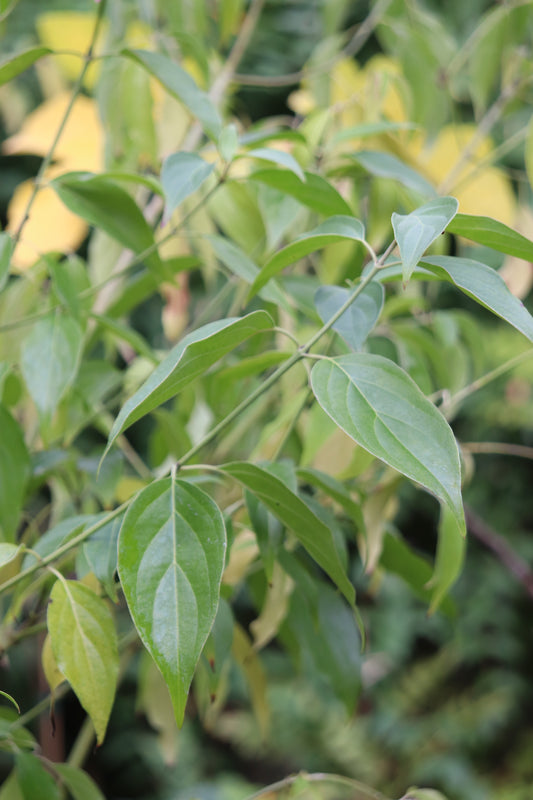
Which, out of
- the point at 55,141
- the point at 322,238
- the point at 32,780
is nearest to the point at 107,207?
the point at 55,141

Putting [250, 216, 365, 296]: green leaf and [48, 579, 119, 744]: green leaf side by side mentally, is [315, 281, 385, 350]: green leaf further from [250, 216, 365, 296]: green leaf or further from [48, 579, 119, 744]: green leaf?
[48, 579, 119, 744]: green leaf

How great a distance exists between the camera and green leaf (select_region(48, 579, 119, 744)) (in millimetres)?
276

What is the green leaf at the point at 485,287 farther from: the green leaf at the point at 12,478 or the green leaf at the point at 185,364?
the green leaf at the point at 12,478

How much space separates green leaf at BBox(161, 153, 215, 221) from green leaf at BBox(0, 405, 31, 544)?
0.46 feet

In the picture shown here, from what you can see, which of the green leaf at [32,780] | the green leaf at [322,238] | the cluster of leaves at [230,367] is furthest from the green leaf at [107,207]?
the green leaf at [32,780]

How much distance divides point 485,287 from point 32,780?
0.31 m

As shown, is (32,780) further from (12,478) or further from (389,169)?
(389,169)

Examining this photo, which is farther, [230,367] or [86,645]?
[230,367]

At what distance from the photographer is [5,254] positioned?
0.34m

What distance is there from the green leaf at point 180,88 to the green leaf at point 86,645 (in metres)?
0.23

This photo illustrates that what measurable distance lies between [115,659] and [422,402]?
0.16 m

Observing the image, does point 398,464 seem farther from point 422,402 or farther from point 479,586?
point 479,586

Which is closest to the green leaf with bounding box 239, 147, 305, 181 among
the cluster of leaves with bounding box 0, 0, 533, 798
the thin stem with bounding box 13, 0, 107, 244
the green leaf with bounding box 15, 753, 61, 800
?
the cluster of leaves with bounding box 0, 0, 533, 798

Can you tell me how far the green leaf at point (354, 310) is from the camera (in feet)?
0.92
